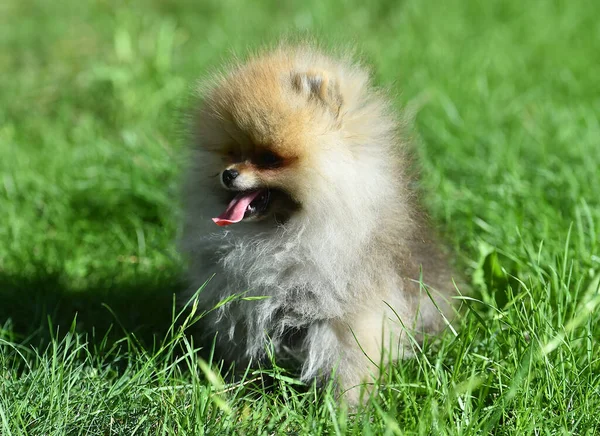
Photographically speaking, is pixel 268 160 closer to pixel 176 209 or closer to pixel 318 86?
pixel 318 86

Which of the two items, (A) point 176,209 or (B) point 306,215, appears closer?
(B) point 306,215

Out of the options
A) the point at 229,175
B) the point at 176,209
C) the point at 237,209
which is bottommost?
the point at 176,209

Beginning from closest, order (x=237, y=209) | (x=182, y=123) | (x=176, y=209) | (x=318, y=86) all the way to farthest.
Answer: (x=318, y=86), (x=237, y=209), (x=182, y=123), (x=176, y=209)

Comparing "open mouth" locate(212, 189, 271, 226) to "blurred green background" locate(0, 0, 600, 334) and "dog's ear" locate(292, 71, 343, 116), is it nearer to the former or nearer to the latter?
"dog's ear" locate(292, 71, 343, 116)

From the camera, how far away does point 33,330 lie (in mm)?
3254

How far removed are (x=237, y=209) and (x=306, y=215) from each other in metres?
0.25

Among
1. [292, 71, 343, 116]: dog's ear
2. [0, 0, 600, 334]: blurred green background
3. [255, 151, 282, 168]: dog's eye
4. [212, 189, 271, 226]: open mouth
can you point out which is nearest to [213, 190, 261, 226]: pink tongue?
[212, 189, 271, 226]: open mouth

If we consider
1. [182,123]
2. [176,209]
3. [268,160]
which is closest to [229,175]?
[268,160]

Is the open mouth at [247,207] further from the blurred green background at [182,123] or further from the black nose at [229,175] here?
the blurred green background at [182,123]

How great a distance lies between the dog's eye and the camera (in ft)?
8.35

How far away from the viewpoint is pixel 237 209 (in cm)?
263

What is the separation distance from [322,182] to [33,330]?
1.58 m

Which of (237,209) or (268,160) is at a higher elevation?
(268,160)

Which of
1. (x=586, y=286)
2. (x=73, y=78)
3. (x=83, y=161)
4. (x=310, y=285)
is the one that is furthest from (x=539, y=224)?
(x=73, y=78)
